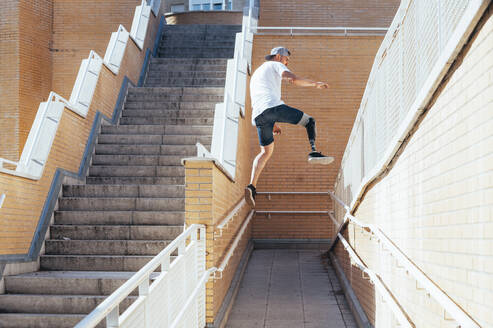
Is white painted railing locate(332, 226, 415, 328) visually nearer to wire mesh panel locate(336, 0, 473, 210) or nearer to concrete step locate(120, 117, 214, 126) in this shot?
wire mesh panel locate(336, 0, 473, 210)

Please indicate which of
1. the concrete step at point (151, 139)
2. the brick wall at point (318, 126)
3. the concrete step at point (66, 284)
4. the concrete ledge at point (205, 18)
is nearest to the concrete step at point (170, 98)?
the concrete step at point (151, 139)

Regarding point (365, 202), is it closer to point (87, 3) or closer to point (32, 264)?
point (32, 264)

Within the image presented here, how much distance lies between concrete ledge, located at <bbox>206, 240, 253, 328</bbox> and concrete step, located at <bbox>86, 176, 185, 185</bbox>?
159 centimetres

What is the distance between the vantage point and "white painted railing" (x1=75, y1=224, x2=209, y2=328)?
3.11m

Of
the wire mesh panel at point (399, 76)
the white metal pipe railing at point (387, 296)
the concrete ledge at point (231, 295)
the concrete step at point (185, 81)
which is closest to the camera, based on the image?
the wire mesh panel at point (399, 76)

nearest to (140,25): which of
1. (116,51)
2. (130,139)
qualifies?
(116,51)

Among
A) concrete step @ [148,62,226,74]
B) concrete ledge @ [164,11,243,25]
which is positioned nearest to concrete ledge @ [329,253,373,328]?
concrete step @ [148,62,226,74]

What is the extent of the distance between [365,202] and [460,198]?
335 cm

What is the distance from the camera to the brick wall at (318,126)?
11.7 m

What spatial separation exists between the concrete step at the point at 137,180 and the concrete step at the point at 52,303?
2.50 m

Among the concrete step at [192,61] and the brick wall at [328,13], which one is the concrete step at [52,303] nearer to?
the concrete step at [192,61]

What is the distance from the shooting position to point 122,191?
7566 mm

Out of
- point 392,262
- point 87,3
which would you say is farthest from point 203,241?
point 87,3

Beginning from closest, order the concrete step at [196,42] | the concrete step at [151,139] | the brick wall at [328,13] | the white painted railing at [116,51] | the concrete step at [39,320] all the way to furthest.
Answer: the concrete step at [39,320] → the concrete step at [151,139] → the white painted railing at [116,51] → the brick wall at [328,13] → the concrete step at [196,42]
